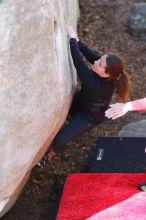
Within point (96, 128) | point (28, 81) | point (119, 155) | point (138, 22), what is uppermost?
point (28, 81)

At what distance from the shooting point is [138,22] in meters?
5.67

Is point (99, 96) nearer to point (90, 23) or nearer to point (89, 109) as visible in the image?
point (89, 109)

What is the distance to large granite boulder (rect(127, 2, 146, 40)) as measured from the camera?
564 cm

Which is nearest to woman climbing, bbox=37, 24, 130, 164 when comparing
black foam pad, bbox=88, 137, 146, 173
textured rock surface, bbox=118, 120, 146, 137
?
black foam pad, bbox=88, 137, 146, 173

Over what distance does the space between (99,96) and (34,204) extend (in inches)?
42.4

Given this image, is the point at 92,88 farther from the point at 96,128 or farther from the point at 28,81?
the point at 96,128

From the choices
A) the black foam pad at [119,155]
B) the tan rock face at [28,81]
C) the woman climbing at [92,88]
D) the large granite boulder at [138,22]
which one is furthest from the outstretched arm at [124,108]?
the large granite boulder at [138,22]

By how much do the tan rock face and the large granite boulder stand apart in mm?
2285

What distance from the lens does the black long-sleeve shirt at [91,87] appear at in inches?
144

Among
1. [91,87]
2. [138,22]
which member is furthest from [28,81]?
[138,22]

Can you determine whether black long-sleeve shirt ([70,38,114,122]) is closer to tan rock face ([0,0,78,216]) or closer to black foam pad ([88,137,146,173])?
tan rock face ([0,0,78,216])

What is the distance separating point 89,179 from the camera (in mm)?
3861

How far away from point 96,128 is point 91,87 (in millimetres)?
1166

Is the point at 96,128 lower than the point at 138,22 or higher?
lower
